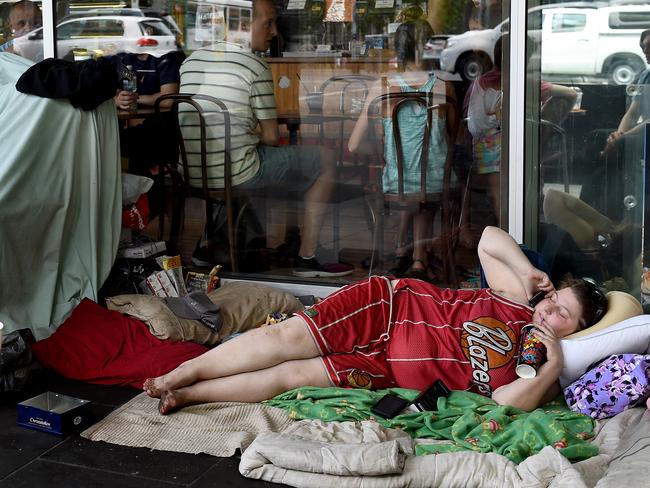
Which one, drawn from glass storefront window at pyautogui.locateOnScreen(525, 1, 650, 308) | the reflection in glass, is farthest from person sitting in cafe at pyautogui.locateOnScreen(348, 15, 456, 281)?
the reflection in glass

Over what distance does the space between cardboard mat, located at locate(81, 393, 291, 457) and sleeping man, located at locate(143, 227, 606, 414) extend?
53 mm

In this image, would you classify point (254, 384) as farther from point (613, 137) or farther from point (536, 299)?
point (613, 137)

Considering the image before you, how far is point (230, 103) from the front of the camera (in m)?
4.74

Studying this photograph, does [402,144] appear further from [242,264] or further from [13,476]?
[13,476]

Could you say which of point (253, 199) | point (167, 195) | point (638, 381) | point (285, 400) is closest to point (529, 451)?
point (638, 381)

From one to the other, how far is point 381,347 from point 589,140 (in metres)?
1.36

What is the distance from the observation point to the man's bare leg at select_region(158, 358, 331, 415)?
3.46 meters

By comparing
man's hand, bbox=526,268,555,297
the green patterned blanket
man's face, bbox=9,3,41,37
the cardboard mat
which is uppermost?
man's face, bbox=9,3,41,37

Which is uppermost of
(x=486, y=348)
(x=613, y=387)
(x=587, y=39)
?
(x=587, y=39)

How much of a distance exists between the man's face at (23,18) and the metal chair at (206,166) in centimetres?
86

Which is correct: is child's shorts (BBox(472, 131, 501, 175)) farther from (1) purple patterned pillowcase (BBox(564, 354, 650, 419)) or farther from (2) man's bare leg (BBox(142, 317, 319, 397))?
(2) man's bare leg (BBox(142, 317, 319, 397))

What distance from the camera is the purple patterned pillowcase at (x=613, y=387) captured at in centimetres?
331

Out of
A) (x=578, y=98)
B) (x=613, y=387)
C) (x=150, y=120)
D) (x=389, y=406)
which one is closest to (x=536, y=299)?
(x=613, y=387)

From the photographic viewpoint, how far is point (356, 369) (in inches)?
139
